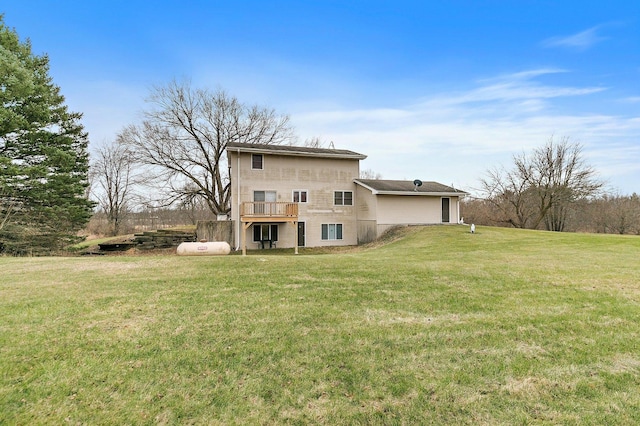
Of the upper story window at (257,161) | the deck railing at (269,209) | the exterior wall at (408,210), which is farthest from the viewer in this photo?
the exterior wall at (408,210)

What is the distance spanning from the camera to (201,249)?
15.5 m

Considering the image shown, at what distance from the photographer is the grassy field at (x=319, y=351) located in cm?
235

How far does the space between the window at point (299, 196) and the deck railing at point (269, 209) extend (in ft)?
3.54

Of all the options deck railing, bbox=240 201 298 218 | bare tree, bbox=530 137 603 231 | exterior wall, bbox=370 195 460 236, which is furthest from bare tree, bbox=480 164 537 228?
deck railing, bbox=240 201 298 218

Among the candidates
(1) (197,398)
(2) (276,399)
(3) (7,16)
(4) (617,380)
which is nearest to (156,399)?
(1) (197,398)

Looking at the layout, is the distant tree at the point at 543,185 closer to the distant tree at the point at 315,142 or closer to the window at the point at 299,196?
the distant tree at the point at 315,142

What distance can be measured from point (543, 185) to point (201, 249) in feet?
94.6

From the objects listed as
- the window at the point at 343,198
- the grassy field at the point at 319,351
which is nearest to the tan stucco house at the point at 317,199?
the window at the point at 343,198

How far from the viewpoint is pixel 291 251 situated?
19.2 m

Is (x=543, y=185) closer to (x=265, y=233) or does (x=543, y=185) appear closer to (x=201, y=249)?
(x=265, y=233)

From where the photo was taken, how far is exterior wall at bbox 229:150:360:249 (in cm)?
1936

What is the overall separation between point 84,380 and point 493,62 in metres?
→ 18.3

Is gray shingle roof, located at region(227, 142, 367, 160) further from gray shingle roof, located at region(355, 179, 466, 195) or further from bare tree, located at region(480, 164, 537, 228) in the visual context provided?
bare tree, located at region(480, 164, 537, 228)

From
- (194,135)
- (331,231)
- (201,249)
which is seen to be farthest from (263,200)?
(194,135)
